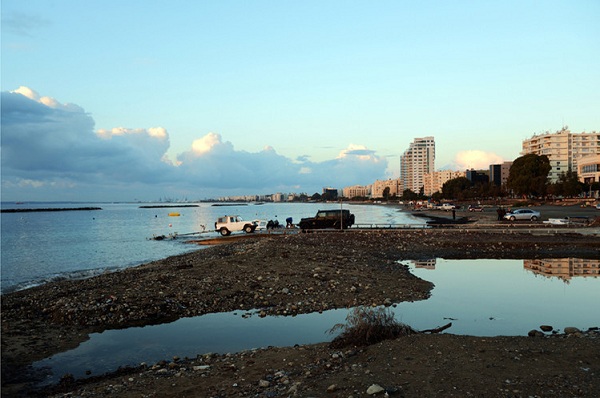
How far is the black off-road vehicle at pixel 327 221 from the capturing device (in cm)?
4953

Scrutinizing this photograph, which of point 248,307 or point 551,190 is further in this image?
point 551,190

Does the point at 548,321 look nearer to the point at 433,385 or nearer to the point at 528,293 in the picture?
the point at 528,293

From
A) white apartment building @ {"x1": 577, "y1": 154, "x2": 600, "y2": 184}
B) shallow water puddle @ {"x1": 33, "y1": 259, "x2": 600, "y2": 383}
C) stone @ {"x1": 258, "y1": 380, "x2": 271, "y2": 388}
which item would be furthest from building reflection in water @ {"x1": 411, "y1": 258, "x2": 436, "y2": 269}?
white apartment building @ {"x1": 577, "y1": 154, "x2": 600, "y2": 184}

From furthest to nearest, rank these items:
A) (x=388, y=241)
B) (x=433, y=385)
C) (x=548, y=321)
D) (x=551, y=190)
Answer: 1. (x=551, y=190)
2. (x=388, y=241)
3. (x=548, y=321)
4. (x=433, y=385)

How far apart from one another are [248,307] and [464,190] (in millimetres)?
197522

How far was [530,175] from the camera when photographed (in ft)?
444

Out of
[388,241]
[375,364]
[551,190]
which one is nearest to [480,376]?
[375,364]

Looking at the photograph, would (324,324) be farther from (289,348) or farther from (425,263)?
(425,263)

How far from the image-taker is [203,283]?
19.9 meters

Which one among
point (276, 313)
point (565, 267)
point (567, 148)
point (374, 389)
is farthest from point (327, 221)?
point (567, 148)

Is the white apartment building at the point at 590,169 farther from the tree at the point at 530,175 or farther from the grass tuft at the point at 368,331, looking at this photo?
the grass tuft at the point at 368,331

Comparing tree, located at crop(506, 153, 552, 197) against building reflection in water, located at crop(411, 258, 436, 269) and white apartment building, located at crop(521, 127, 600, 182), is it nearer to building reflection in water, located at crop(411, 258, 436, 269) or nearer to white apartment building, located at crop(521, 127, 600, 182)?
white apartment building, located at crop(521, 127, 600, 182)

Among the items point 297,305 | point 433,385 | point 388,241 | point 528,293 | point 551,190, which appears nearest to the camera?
point 433,385

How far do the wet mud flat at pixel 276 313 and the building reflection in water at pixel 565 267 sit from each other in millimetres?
2658
